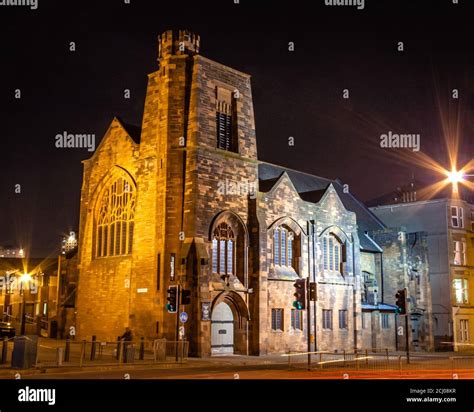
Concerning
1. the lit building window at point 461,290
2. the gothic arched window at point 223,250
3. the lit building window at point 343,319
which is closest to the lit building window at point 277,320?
the gothic arched window at point 223,250

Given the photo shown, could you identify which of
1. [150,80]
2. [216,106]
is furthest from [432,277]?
[150,80]

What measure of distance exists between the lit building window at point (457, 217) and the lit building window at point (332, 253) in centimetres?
1312

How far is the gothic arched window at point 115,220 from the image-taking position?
1519 inches

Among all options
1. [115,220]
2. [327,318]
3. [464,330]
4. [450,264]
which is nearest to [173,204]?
[115,220]

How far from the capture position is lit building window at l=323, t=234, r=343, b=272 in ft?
143

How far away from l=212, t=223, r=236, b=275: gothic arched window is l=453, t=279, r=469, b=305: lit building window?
2386cm

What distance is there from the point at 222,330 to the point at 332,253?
38.9 ft

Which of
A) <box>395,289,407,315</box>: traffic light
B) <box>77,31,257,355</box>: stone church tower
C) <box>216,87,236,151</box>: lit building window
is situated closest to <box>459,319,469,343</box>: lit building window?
<box>395,289,407,315</box>: traffic light

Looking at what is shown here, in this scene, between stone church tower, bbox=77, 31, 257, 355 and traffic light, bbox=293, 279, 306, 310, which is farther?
stone church tower, bbox=77, 31, 257, 355

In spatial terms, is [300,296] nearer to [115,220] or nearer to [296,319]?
[296,319]

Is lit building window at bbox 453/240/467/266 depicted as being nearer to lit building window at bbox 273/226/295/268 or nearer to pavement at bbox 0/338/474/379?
lit building window at bbox 273/226/295/268

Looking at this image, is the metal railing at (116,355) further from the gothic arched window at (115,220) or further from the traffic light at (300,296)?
the gothic arched window at (115,220)

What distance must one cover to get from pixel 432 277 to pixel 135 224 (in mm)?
27727
